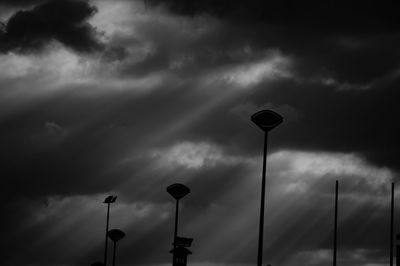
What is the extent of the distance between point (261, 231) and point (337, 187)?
36.4m

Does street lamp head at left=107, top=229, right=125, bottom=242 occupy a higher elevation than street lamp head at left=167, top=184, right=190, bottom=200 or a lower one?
lower

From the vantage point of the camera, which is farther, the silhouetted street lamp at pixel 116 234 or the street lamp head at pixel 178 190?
the silhouetted street lamp at pixel 116 234

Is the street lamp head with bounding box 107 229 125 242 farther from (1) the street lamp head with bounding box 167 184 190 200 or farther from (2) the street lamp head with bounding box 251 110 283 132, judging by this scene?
(2) the street lamp head with bounding box 251 110 283 132

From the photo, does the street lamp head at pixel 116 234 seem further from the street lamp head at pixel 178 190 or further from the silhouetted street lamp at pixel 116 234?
the street lamp head at pixel 178 190

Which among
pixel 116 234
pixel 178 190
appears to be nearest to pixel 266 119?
pixel 178 190

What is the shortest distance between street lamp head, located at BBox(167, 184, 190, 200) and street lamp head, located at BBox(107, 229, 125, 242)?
17.7 m

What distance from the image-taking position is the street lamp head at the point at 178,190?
58062 mm

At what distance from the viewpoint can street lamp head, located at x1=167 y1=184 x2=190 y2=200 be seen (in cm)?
5806

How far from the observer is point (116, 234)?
74812 millimetres

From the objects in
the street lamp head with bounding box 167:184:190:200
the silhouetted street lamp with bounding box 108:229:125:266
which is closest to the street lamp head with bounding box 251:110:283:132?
the street lamp head with bounding box 167:184:190:200

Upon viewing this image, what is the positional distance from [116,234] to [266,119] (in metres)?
34.6

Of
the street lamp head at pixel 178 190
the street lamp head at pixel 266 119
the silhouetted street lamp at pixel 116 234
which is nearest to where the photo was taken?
the street lamp head at pixel 266 119

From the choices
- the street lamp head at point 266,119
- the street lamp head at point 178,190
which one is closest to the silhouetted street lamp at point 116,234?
the street lamp head at point 178,190

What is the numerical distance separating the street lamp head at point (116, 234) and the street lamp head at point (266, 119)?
111 feet
